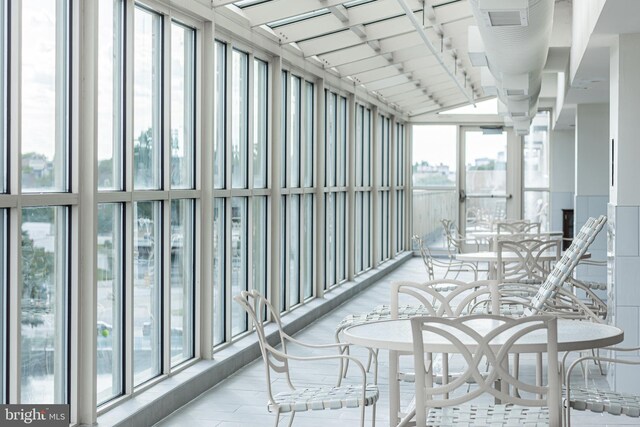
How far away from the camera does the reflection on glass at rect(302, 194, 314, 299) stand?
9828 millimetres

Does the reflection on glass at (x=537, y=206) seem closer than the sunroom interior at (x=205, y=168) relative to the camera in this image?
No

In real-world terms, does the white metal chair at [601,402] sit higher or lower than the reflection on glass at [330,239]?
lower

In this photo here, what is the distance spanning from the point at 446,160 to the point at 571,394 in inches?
573

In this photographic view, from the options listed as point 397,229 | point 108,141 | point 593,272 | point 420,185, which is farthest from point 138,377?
point 420,185

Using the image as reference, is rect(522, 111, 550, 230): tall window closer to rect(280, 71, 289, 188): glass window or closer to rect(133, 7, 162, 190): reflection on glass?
rect(280, 71, 289, 188): glass window

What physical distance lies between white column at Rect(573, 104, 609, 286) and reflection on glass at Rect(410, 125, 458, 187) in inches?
270

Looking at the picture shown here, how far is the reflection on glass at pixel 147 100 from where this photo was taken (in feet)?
18.1

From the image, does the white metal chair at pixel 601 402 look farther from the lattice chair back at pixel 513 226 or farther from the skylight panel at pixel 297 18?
the lattice chair back at pixel 513 226

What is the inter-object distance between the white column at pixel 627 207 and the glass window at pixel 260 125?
121 inches

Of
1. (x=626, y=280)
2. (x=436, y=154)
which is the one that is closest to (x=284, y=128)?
(x=626, y=280)

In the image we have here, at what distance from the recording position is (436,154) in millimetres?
18469

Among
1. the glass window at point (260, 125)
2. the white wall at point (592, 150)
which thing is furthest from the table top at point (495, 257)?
the white wall at point (592, 150)

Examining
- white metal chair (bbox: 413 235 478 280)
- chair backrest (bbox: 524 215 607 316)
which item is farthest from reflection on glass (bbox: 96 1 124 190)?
white metal chair (bbox: 413 235 478 280)

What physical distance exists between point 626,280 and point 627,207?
471 millimetres
